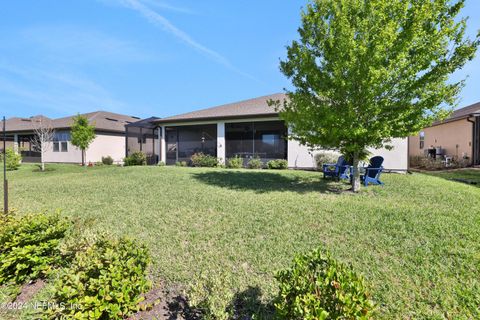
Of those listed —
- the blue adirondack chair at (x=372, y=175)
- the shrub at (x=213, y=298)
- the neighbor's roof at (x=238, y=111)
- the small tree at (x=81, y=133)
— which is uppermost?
the neighbor's roof at (x=238, y=111)

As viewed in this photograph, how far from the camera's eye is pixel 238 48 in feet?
34.5

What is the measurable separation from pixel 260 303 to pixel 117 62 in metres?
12.1

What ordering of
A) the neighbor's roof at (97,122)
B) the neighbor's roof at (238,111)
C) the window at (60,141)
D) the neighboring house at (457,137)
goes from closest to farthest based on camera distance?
the neighbor's roof at (238,111), the neighboring house at (457,137), the neighbor's roof at (97,122), the window at (60,141)

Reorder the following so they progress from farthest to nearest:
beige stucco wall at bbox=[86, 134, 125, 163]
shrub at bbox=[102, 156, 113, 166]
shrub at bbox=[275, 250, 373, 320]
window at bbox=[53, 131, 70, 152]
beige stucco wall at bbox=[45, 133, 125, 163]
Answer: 1. window at bbox=[53, 131, 70, 152]
2. beige stucco wall at bbox=[45, 133, 125, 163]
3. beige stucco wall at bbox=[86, 134, 125, 163]
4. shrub at bbox=[102, 156, 113, 166]
5. shrub at bbox=[275, 250, 373, 320]

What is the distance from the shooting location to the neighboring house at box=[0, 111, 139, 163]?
72.1 feet

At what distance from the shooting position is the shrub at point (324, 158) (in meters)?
12.7

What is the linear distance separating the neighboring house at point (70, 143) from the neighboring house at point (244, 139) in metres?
7.03

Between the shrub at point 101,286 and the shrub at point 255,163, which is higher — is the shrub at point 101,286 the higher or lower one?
the lower one

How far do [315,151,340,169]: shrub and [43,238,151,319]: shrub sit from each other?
37.3 feet

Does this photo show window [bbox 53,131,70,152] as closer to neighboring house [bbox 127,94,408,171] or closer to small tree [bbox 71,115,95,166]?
small tree [bbox 71,115,95,166]

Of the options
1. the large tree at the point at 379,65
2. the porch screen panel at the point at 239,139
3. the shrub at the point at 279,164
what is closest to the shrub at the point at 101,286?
the large tree at the point at 379,65

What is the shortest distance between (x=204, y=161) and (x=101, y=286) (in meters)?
13.0

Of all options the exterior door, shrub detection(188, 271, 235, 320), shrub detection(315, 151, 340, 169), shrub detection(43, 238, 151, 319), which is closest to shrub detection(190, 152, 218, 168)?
the exterior door

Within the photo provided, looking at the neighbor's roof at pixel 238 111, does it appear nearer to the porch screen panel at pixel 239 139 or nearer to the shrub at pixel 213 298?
the porch screen panel at pixel 239 139
